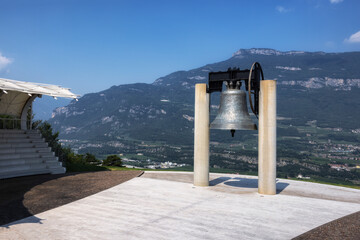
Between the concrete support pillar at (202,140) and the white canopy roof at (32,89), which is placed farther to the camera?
the white canopy roof at (32,89)

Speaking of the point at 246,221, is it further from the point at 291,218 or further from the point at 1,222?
the point at 1,222

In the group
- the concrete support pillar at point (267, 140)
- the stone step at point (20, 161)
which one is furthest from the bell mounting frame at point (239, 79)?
the stone step at point (20, 161)

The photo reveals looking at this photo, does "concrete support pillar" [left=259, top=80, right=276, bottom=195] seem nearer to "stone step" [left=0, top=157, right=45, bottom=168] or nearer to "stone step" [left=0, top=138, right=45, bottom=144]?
"stone step" [left=0, top=157, right=45, bottom=168]

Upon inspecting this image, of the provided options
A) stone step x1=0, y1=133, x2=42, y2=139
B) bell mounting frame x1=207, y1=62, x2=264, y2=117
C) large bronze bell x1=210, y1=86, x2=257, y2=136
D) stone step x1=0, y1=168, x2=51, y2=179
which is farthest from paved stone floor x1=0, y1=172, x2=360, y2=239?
stone step x1=0, y1=133, x2=42, y2=139

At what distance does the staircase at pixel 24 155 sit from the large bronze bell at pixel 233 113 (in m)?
11.5

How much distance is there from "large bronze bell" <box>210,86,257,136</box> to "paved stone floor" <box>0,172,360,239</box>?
3026 millimetres

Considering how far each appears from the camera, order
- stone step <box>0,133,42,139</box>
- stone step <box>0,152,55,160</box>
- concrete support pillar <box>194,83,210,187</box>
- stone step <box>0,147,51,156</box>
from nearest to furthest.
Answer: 1. concrete support pillar <box>194,83,210,187</box>
2. stone step <box>0,152,55,160</box>
3. stone step <box>0,147,51,156</box>
4. stone step <box>0,133,42,139</box>

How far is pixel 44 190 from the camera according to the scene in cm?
1317

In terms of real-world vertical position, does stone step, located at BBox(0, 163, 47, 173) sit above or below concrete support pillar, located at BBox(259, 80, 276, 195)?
→ below

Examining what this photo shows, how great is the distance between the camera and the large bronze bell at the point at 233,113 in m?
12.9

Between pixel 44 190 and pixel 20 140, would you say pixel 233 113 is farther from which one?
pixel 20 140

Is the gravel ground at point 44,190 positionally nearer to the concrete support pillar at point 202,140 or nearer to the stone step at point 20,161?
the stone step at point 20,161

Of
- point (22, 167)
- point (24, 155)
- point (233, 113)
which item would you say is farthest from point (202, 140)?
point (24, 155)

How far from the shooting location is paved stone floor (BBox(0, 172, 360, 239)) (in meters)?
7.89
